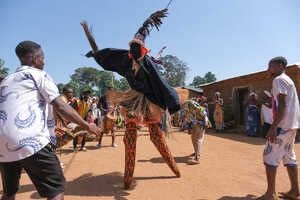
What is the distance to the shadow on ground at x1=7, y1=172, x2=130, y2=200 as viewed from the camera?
2645 mm

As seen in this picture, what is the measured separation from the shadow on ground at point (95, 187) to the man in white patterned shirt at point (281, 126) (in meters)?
1.98

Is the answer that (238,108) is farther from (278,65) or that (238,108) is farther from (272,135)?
(272,135)

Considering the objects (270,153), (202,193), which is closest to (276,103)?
(270,153)

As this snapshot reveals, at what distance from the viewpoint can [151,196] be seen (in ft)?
8.36

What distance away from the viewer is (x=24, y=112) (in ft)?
4.83

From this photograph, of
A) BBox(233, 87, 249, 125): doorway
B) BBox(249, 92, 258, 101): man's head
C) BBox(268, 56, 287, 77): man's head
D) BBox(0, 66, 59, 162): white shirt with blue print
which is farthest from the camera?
BBox(233, 87, 249, 125): doorway

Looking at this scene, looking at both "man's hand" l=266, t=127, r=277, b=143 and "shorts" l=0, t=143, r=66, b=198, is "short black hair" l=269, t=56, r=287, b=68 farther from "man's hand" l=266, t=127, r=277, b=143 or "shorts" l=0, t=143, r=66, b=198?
"shorts" l=0, t=143, r=66, b=198

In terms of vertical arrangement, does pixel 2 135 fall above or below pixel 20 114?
below

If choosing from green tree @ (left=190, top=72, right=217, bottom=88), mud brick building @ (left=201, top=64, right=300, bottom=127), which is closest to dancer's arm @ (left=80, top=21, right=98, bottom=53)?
mud brick building @ (left=201, top=64, right=300, bottom=127)

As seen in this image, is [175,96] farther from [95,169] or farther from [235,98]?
[235,98]

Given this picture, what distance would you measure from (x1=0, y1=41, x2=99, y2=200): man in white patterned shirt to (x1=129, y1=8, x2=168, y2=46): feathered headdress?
4.69ft

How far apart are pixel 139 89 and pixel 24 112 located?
1533 millimetres

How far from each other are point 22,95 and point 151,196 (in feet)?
6.71

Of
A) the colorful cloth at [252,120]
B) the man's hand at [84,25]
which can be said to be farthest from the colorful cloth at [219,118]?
the man's hand at [84,25]
